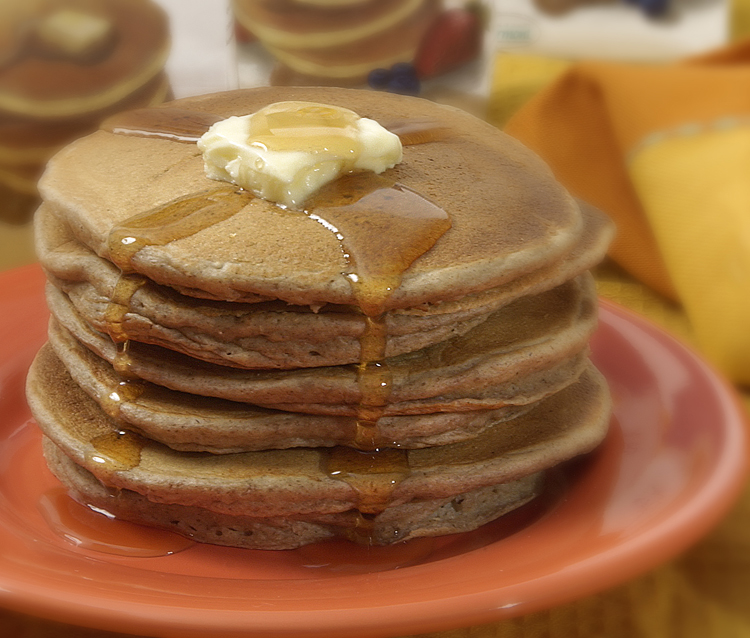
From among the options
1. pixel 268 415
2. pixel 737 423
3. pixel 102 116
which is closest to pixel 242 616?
pixel 268 415

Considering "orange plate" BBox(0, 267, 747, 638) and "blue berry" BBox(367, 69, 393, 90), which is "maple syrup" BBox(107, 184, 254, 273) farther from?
"blue berry" BBox(367, 69, 393, 90)

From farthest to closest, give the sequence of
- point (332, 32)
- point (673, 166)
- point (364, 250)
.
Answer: point (673, 166)
point (332, 32)
point (364, 250)

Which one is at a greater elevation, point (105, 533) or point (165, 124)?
point (165, 124)

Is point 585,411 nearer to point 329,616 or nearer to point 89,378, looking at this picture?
point 329,616

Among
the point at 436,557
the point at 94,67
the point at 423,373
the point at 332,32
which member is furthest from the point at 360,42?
the point at 436,557

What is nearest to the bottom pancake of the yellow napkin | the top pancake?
the top pancake

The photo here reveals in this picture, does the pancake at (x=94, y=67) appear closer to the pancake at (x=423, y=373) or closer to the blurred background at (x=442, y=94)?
the blurred background at (x=442, y=94)

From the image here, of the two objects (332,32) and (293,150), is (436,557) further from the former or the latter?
(332,32)
